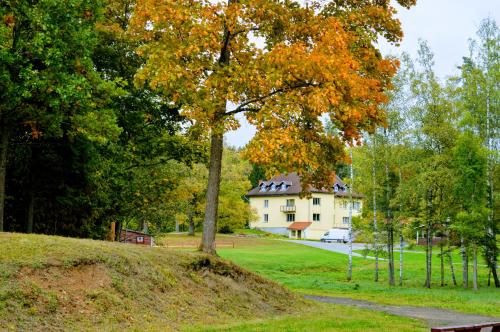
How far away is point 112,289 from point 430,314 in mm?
9824

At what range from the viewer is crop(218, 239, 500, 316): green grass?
21391 millimetres

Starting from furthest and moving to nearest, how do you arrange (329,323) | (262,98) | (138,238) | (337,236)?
(337,236)
(138,238)
(262,98)
(329,323)

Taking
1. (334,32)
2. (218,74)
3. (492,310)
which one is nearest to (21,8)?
(218,74)

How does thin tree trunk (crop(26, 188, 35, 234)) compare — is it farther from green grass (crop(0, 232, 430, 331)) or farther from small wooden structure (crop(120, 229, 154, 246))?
small wooden structure (crop(120, 229, 154, 246))

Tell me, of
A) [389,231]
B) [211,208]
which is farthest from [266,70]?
[389,231]

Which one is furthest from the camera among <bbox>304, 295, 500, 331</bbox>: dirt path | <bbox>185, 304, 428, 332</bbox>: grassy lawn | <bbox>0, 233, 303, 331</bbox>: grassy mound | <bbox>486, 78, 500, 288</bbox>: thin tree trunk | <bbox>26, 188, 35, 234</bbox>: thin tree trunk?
<bbox>486, 78, 500, 288</bbox>: thin tree trunk

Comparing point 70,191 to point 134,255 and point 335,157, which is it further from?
point 335,157

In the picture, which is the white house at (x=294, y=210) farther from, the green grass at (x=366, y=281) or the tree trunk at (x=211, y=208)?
the tree trunk at (x=211, y=208)

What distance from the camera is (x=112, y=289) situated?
11.1 metres

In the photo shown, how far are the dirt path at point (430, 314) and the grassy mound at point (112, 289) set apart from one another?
12.2ft

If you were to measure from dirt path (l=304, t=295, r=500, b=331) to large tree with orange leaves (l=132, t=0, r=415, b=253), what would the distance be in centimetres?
523

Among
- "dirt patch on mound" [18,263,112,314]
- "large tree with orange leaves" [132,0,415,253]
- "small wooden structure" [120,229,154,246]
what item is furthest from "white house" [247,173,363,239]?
"dirt patch on mound" [18,263,112,314]

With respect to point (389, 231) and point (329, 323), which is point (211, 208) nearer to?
point (329, 323)

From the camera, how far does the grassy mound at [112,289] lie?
9.48 meters
